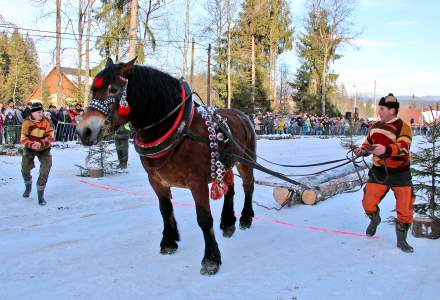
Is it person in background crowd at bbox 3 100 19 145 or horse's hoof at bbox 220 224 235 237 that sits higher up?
person in background crowd at bbox 3 100 19 145

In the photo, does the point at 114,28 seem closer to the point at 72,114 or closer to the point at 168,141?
the point at 72,114

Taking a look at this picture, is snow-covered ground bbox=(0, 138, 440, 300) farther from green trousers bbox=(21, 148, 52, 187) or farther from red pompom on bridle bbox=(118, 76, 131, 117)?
red pompom on bridle bbox=(118, 76, 131, 117)

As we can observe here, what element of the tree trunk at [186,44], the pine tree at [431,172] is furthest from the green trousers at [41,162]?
the tree trunk at [186,44]

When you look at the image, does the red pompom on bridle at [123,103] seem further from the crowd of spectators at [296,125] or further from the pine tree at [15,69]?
the pine tree at [15,69]

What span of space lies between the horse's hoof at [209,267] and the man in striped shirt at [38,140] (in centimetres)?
408

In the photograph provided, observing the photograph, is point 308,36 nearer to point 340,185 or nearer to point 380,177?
point 340,185

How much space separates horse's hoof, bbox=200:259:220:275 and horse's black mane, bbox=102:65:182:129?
4.38ft

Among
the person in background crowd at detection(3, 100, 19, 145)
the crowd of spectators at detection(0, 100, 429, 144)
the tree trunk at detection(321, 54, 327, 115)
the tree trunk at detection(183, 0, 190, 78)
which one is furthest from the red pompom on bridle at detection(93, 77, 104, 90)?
the tree trunk at detection(321, 54, 327, 115)

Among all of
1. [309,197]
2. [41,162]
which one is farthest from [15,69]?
[309,197]

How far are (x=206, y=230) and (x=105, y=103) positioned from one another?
156cm

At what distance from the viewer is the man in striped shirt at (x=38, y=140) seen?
284 inches

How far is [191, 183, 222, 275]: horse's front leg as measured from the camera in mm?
4223

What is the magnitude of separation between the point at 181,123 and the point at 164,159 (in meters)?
0.37

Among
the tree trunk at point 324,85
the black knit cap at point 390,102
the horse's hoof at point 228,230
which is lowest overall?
the horse's hoof at point 228,230
